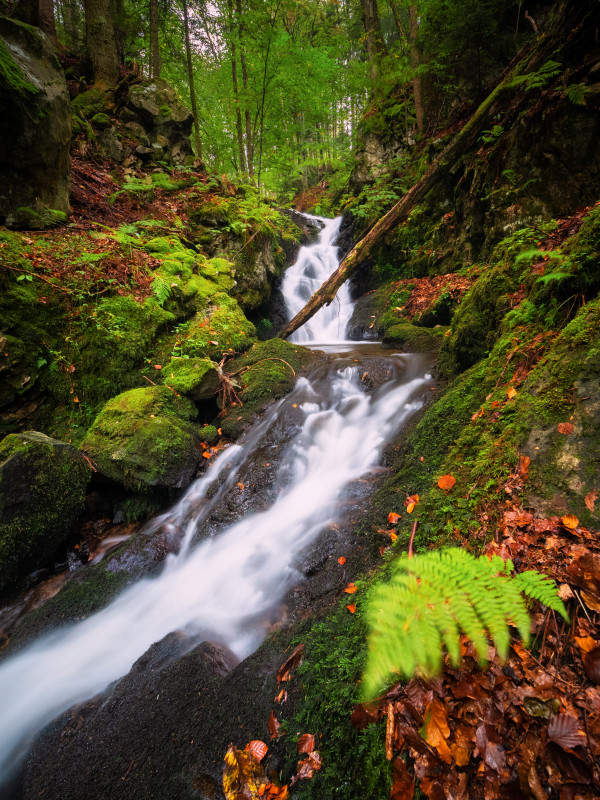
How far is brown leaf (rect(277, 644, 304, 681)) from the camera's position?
2113mm

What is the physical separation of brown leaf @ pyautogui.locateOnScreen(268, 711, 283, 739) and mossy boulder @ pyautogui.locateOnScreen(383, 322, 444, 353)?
245 inches

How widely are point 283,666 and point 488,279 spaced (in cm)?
489

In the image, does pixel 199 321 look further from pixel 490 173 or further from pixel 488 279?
pixel 490 173

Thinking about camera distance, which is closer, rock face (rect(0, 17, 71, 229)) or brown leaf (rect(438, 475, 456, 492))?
brown leaf (rect(438, 475, 456, 492))

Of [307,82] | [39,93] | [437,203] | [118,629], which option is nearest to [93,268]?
[39,93]

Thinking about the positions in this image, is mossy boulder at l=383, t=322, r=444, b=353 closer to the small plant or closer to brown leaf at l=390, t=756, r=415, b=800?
the small plant

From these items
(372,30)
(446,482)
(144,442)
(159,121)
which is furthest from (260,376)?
(372,30)

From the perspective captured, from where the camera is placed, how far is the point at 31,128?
5336 millimetres

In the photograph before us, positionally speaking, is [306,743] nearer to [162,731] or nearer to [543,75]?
[162,731]

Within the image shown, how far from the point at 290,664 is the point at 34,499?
3.61 metres

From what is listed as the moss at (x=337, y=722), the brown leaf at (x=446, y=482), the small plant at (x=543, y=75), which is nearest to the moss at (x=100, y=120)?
the small plant at (x=543, y=75)

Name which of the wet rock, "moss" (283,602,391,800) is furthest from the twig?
the wet rock

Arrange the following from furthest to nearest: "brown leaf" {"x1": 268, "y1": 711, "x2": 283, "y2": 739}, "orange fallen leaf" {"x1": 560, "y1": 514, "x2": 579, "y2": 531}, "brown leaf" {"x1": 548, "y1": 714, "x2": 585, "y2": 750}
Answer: "brown leaf" {"x1": 268, "y1": 711, "x2": 283, "y2": 739}
"orange fallen leaf" {"x1": 560, "y1": 514, "x2": 579, "y2": 531}
"brown leaf" {"x1": 548, "y1": 714, "x2": 585, "y2": 750}

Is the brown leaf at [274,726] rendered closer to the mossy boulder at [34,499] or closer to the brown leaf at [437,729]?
the brown leaf at [437,729]
